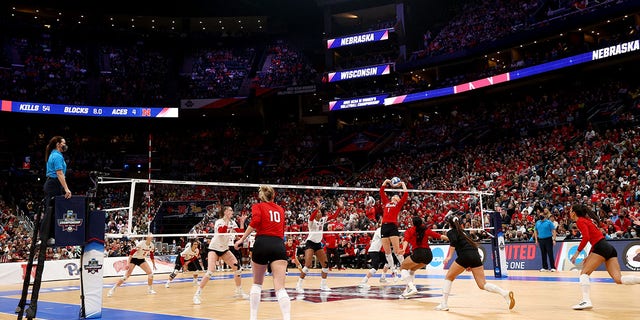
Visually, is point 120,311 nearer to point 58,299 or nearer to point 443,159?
point 58,299

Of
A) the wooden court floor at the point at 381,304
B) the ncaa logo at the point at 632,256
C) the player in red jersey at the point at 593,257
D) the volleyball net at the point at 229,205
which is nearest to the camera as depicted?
the wooden court floor at the point at 381,304

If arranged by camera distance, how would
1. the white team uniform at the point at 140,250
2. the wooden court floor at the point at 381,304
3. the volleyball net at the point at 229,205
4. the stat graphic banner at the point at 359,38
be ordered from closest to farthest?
the wooden court floor at the point at 381,304, the white team uniform at the point at 140,250, the volleyball net at the point at 229,205, the stat graphic banner at the point at 359,38

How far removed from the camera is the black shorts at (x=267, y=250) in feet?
24.5

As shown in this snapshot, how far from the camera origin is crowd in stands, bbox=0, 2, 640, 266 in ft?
81.9

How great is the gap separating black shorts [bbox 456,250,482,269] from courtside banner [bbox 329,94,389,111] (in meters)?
34.3

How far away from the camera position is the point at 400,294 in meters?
13.0

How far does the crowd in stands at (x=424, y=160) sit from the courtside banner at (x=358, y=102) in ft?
9.21

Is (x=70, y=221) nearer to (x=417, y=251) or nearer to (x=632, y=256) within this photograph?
(x=417, y=251)

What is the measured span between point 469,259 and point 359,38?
3863cm

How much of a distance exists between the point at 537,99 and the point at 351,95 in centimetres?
1484


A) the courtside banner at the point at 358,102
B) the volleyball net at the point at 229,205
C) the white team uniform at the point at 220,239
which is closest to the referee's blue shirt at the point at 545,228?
the volleyball net at the point at 229,205

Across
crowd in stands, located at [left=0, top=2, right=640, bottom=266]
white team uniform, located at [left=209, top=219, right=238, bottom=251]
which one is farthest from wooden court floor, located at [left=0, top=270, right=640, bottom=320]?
crowd in stands, located at [left=0, top=2, right=640, bottom=266]

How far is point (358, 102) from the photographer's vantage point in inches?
→ 1763

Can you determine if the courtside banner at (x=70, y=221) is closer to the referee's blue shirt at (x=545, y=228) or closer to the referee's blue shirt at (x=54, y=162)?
the referee's blue shirt at (x=54, y=162)
